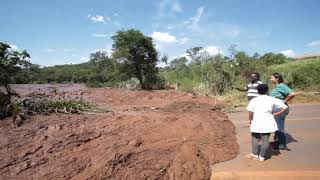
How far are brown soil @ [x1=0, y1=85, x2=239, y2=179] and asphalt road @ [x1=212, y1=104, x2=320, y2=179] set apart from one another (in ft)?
0.77

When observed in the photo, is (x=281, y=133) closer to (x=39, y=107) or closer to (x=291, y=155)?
(x=291, y=155)

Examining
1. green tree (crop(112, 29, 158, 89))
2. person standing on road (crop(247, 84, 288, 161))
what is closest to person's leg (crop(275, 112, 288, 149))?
person standing on road (crop(247, 84, 288, 161))

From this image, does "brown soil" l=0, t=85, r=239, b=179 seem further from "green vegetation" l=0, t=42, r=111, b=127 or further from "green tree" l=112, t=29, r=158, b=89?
"green tree" l=112, t=29, r=158, b=89

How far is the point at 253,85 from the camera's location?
7.09 m

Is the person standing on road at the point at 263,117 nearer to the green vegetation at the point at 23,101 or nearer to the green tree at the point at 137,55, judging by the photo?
the green vegetation at the point at 23,101

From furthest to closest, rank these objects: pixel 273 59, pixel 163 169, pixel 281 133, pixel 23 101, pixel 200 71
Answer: pixel 273 59, pixel 200 71, pixel 23 101, pixel 281 133, pixel 163 169

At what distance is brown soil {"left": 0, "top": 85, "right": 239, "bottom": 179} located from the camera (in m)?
5.01

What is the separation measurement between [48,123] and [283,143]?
478 cm

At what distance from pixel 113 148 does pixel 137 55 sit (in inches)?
783

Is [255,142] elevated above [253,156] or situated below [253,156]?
above

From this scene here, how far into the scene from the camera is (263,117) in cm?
549

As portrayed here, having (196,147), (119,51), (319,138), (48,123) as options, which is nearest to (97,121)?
(48,123)

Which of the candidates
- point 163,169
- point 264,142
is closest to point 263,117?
point 264,142

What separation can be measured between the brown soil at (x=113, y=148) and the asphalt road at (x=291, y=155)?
23cm
